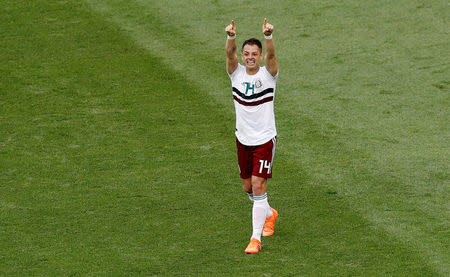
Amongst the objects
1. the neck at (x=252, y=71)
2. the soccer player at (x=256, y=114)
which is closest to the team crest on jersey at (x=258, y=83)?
the soccer player at (x=256, y=114)

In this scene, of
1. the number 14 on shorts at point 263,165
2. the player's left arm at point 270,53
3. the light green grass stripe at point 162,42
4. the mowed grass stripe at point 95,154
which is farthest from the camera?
the light green grass stripe at point 162,42

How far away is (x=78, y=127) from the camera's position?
44.8 feet

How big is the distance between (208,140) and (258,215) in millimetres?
3515

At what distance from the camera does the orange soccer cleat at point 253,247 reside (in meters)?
9.55

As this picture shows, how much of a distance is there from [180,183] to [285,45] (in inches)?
237

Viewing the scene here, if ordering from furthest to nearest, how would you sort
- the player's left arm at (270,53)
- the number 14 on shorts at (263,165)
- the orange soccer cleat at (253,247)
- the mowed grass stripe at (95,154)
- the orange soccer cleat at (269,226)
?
the orange soccer cleat at (269,226), the mowed grass stripe at (95,154), the number 14 on shorts at (263,165), the orange soccer cleat at (253,247), the player's left arm at (270,53)

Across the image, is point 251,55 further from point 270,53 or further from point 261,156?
point 261,156

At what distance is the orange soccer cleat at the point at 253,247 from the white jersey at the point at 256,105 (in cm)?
108

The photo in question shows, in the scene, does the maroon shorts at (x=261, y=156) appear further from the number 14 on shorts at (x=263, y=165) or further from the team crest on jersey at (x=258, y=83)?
the team crest on jersey at (x=258, y=83)

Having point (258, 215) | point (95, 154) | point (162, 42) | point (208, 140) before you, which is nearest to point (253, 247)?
point (258, 215)

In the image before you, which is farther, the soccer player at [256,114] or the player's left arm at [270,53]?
the soccer player at [256,114]

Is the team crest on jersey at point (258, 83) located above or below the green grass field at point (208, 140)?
above

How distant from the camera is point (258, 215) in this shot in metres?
9.70

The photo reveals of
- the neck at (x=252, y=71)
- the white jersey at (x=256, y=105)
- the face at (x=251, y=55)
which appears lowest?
the white jersey at (x=256, y=105)
